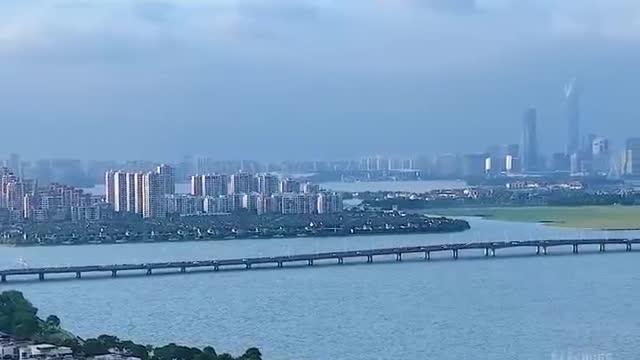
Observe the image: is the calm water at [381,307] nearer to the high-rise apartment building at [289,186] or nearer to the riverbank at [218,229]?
the riverbank at [218,229]

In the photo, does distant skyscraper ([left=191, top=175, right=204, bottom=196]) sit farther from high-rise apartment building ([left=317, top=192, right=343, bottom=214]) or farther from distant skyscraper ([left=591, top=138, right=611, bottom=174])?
distant skyscraper ([left=591, top=138, right=611, bottom=174])

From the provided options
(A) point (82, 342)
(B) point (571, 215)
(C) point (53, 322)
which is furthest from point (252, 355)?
(B) point (571, 215)

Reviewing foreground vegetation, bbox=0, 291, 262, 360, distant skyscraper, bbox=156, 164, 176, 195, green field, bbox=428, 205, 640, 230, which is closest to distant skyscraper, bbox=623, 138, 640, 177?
green field, bbox=428, 205, 640, 230

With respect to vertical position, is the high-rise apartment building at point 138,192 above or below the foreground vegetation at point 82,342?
above

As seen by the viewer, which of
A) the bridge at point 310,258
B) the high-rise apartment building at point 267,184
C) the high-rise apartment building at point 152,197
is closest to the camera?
the bridge at point 310,258

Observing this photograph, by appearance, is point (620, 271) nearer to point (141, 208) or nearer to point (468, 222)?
point (468, 222)

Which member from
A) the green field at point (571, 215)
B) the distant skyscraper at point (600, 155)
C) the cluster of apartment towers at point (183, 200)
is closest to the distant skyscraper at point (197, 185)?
the cluster of apartment towers at point (183, 200)

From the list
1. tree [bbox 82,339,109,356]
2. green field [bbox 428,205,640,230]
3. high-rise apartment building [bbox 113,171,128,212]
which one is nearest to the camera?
tree [bbox 82,339,109,356]
